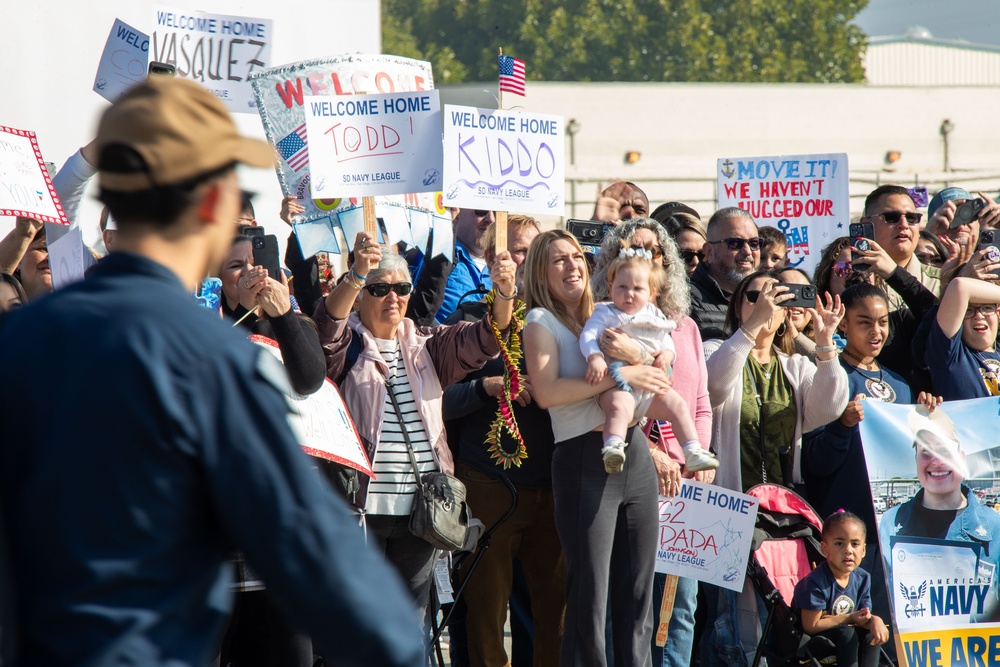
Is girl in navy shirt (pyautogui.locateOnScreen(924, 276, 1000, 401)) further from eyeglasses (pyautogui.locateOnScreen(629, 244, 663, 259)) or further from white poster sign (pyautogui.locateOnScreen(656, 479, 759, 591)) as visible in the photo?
eyeglasses (pyautogui.locateOnScreen(629, 244, 663, 259))

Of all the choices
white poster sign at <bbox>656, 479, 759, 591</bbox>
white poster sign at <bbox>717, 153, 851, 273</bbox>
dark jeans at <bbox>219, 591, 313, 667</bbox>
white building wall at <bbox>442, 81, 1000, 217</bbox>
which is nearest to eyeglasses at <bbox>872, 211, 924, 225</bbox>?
white poster sign at <bbox>717, 153, 851, 273</bbox>

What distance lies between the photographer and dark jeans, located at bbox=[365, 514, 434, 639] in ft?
16.8

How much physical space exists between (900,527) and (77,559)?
481 centimetres

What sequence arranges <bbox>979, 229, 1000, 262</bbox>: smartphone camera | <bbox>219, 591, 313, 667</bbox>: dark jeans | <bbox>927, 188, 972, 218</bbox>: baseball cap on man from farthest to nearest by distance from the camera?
1. <bbox>927, 188, 972, 218</bbox>: baseball cap on man
2. <bbox>979, 229, 1000, 262</bbox>: smartphone camera
3. <bbox>219, 591, 313, 667</bbox>: dark jeans

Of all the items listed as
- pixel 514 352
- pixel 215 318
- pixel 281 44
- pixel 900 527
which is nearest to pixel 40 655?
pixel 215 318

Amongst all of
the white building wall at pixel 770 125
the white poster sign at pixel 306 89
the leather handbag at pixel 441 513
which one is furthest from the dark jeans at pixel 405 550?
the white building wall at pixel 770 125

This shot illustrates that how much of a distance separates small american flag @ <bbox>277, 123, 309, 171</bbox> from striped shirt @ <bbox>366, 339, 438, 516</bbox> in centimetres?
227

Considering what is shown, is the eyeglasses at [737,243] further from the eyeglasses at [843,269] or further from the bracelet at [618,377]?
the bracelet at [618,377]

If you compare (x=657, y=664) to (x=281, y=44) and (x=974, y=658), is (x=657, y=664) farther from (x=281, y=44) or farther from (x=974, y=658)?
(x=281, y=44)

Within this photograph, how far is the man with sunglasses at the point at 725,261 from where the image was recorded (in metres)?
6.36

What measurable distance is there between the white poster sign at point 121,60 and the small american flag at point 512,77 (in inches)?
84.8

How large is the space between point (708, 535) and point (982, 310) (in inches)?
77.9

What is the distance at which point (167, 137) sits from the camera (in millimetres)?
1752

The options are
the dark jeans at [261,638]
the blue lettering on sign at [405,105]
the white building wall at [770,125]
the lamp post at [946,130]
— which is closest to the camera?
the dark jeans at [261,638]
